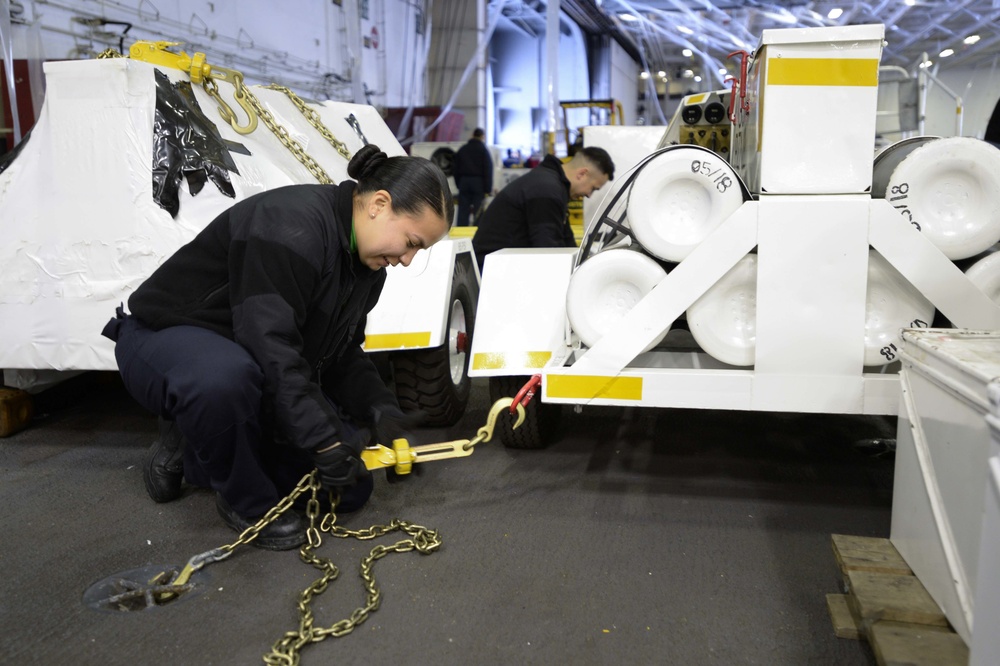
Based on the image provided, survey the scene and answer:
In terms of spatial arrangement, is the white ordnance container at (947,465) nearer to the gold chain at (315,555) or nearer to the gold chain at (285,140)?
the gold chain at (315,555)

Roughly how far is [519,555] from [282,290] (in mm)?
1087

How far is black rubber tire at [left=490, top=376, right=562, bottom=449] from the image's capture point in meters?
3.42

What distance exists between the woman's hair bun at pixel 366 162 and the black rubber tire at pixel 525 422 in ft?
4.14

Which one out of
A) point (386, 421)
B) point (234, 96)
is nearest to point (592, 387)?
point (386, 421)

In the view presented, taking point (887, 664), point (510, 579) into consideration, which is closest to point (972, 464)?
point (887, 664)

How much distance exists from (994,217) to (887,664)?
5.24 feet

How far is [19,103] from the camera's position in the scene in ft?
A: 20.2

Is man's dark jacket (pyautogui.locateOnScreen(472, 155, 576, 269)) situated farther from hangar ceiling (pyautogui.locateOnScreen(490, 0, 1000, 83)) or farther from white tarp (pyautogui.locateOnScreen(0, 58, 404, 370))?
hangar ceiling (pyautogui.locateOnScreen(490, 0, 1000, 83))

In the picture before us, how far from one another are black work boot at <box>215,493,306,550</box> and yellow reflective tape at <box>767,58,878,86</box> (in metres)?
2.10

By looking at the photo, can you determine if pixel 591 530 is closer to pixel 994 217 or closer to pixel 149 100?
pixel 994 217

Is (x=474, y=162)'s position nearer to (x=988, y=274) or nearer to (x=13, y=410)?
(x=13, y=410)

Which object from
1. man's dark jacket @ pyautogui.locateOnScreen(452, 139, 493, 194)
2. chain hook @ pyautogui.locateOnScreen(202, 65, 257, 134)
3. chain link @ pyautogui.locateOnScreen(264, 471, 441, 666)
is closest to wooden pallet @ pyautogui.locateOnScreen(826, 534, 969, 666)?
chain link @ pyautogui.locateOnScreen(264, 471, 441, 666)

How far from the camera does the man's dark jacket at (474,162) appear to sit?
461 inches

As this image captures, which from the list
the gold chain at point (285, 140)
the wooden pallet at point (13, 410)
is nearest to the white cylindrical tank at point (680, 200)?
the gold chain at point (285, 140)
